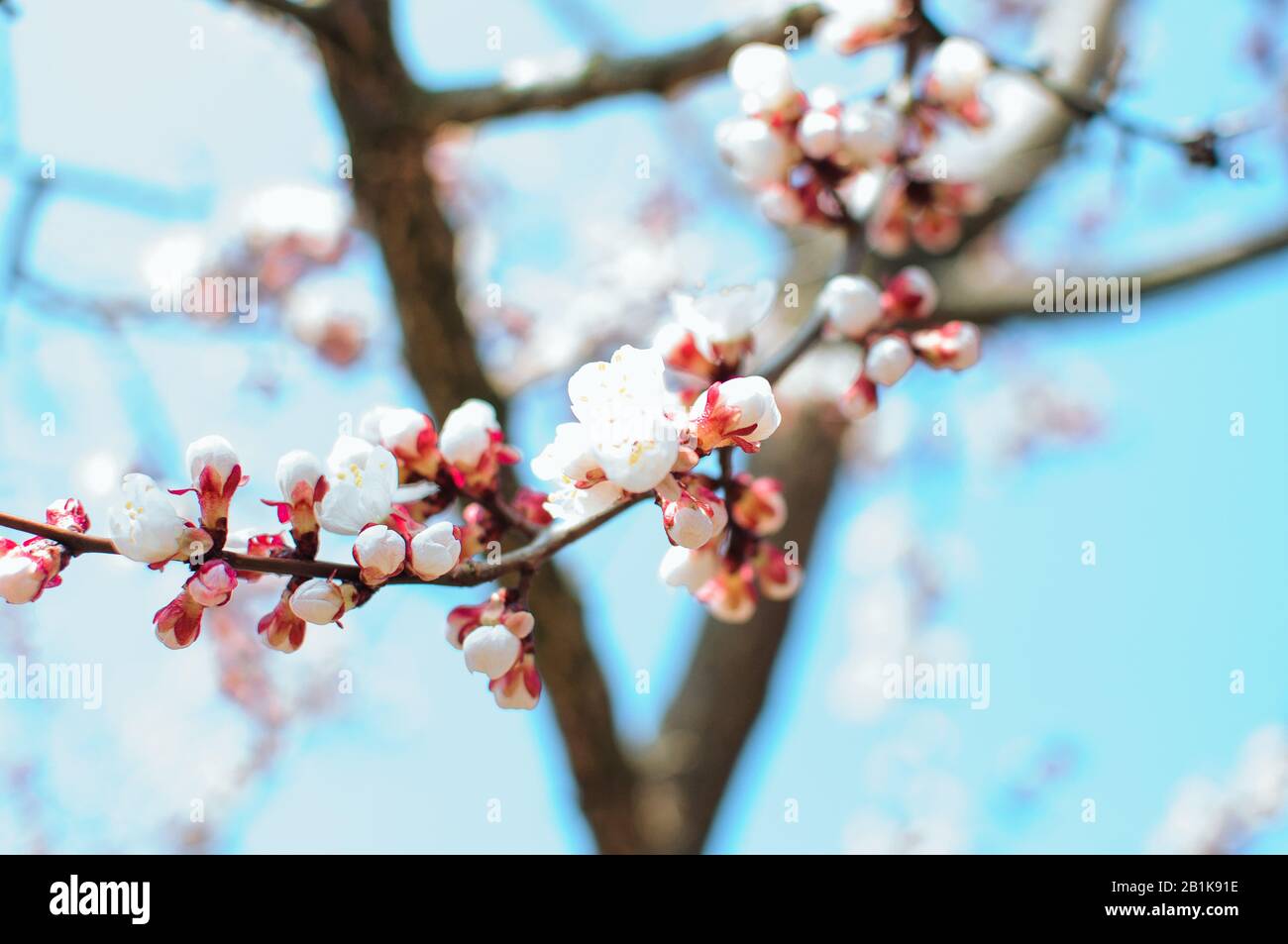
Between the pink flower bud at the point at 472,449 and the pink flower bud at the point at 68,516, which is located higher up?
the pink flower bud at the point at 68,516

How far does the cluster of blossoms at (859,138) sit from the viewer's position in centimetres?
136

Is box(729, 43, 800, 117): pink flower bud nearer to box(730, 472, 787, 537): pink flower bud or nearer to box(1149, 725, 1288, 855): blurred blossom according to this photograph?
box(730, 472, 787, 537): pink flower bud

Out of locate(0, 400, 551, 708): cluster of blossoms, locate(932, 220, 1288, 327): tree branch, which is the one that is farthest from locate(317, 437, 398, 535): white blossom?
locate(932, 220, 1288, 327): tree branch

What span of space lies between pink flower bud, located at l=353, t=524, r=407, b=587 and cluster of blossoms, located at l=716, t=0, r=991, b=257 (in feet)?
2.63

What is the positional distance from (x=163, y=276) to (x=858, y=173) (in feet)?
9.69

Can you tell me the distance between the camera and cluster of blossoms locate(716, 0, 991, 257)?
53.4 inches

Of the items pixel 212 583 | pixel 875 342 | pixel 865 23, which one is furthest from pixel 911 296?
pixel 212 583

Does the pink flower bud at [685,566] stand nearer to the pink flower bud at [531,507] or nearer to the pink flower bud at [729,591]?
the pink flower bud at [729,591]

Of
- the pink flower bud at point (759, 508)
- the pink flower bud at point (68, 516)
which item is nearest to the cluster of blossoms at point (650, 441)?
the pink flower bud at point (759, 508)

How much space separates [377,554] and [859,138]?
906 millimetres

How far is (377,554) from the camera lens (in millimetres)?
870

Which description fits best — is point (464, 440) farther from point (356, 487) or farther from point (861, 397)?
point (861, 397)

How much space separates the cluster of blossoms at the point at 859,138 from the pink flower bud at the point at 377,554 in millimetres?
802
